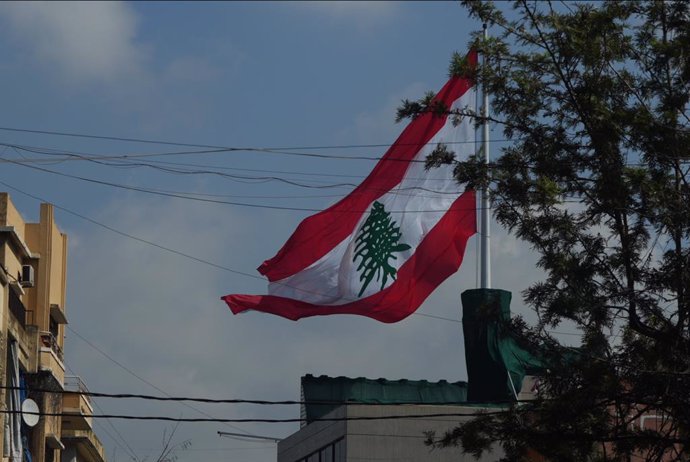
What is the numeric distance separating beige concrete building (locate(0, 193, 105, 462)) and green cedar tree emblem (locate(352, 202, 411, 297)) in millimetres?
9647

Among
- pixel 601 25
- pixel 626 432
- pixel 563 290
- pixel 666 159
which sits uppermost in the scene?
pixel 601 25

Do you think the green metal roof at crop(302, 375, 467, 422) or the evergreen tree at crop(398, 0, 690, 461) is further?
the green metal roof at crop(302, 375, 467, 422)

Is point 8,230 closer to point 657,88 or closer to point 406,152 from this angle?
point 406,152

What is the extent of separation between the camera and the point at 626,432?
19281 millimetres

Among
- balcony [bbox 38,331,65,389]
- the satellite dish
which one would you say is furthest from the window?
the satellite dish

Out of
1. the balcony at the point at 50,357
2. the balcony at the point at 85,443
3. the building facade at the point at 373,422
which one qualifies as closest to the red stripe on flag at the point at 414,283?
the building facade at the point at 373,422

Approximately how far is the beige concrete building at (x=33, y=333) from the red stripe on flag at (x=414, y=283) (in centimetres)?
894

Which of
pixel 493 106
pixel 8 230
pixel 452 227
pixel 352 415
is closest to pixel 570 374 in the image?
pixel 493 106

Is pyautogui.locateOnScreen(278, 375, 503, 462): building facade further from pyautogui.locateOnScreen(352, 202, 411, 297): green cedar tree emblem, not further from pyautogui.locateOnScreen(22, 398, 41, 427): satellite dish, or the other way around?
pyautogui.locateOnScreen(352, 202, 411, 297): green cedar tree emblem

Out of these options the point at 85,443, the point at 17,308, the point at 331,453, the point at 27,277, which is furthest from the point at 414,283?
the point at 85,443

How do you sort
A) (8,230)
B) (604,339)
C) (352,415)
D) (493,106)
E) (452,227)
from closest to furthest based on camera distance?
(604,339) → (493,106) → (452,227) → (8,230) → (352,415)

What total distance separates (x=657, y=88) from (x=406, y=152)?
9690 mm

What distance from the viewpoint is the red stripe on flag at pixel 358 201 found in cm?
2839

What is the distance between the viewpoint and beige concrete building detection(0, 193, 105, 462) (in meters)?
36.7
